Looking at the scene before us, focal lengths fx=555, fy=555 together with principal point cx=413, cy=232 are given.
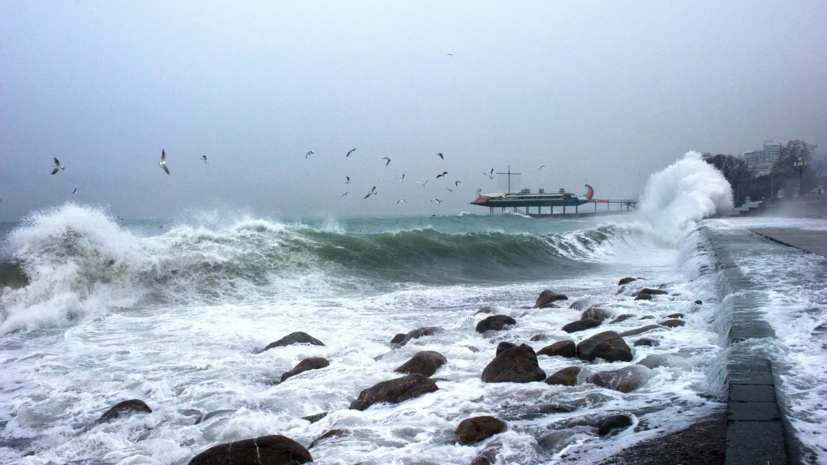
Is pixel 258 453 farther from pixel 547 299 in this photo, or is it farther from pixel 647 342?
pixel 547 299

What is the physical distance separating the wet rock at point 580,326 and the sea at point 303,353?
138 mm

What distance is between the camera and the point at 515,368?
465 cm

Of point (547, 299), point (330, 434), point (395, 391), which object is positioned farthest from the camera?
point (547, 299)

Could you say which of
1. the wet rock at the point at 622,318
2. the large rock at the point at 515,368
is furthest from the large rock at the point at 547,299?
the large rock at the point at 515,368

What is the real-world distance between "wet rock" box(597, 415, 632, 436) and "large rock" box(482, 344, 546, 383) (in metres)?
1.28

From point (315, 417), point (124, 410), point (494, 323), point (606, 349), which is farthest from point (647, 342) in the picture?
point (124, 410)

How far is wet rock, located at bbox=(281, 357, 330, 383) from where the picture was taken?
5.44 meters

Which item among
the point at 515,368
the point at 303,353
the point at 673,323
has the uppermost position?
the point at 673,323

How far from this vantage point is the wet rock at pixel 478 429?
3338 mm

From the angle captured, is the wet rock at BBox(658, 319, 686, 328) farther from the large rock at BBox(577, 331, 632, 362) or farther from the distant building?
the distant building

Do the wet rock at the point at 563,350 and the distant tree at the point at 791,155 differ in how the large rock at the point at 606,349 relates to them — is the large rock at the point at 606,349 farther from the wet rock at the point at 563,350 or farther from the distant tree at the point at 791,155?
the distant tree at the point at 791,155

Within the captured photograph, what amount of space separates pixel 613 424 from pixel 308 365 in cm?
328

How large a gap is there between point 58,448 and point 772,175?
72.4 meters

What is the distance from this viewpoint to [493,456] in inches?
120
